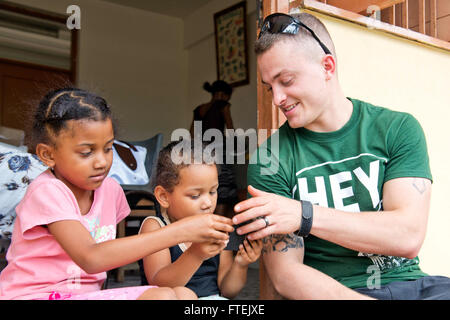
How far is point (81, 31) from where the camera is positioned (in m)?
5.84

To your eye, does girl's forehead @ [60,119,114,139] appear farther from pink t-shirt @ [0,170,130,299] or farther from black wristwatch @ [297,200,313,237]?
black wristwatch @ [297,200,313,237]

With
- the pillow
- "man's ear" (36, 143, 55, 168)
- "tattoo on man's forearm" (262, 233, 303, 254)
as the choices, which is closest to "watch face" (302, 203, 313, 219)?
"tattoo on man's forearm" (262, 233, 303, 254)

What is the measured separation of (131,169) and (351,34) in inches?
66.4

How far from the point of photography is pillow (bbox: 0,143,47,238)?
5.39 ft

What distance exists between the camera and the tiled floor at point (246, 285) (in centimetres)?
272

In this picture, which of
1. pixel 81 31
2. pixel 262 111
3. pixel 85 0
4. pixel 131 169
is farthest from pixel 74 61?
pixel 262 111

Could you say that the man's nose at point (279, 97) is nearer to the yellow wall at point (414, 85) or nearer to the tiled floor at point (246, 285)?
the yellow wall at point (414, 85)

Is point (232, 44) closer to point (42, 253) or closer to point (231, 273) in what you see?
point (231, 273)

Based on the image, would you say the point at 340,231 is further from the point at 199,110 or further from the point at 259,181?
the point at 199,110

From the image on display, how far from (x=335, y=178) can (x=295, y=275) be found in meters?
0.32

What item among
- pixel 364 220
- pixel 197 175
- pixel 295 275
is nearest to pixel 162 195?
pixel 197 175

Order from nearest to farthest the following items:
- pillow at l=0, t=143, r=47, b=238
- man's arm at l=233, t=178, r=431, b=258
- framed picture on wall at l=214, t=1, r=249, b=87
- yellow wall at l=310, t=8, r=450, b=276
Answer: man's arm at l=233, t=178, r=431, b=258 → pillow at l=0, t=143, r=47, b=238 → yellow wall at l=310, t=8, r=450, b=276 → framed picture on wall at l=214, t=1, r=249, b=87

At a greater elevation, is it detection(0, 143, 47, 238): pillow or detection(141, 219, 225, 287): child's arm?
detection(0, 143, 47, 238): pillow

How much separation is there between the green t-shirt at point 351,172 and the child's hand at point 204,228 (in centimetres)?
29
